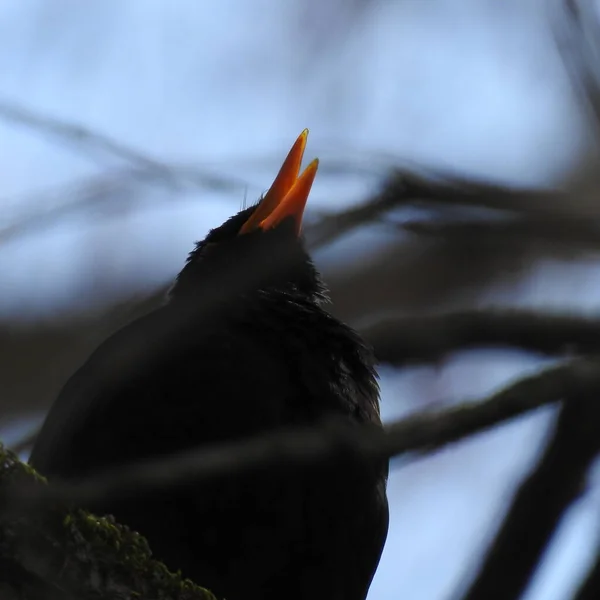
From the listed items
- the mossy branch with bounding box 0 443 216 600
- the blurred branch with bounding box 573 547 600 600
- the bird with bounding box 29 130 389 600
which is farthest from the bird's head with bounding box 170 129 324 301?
the blurred branch with bounding box 573 547 600 600

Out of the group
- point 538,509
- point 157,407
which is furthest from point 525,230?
point 157,407

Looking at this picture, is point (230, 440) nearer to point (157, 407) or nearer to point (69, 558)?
point (157, 407)

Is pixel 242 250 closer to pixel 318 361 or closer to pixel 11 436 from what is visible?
pixel 318 361

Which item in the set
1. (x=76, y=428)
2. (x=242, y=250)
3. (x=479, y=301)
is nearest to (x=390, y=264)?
(x=479, y=301)

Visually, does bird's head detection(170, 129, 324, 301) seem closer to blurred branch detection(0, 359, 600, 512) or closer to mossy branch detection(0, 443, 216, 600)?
mossy branch detection(0, 443, 216, 600)

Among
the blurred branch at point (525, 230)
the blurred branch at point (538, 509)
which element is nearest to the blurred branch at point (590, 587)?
the blurred branch at point (538, 509)

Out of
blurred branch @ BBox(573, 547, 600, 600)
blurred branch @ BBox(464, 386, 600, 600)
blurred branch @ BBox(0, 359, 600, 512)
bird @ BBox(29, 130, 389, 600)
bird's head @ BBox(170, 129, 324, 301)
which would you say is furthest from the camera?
bird's head @ BBox(170, 129, 324, 301)
